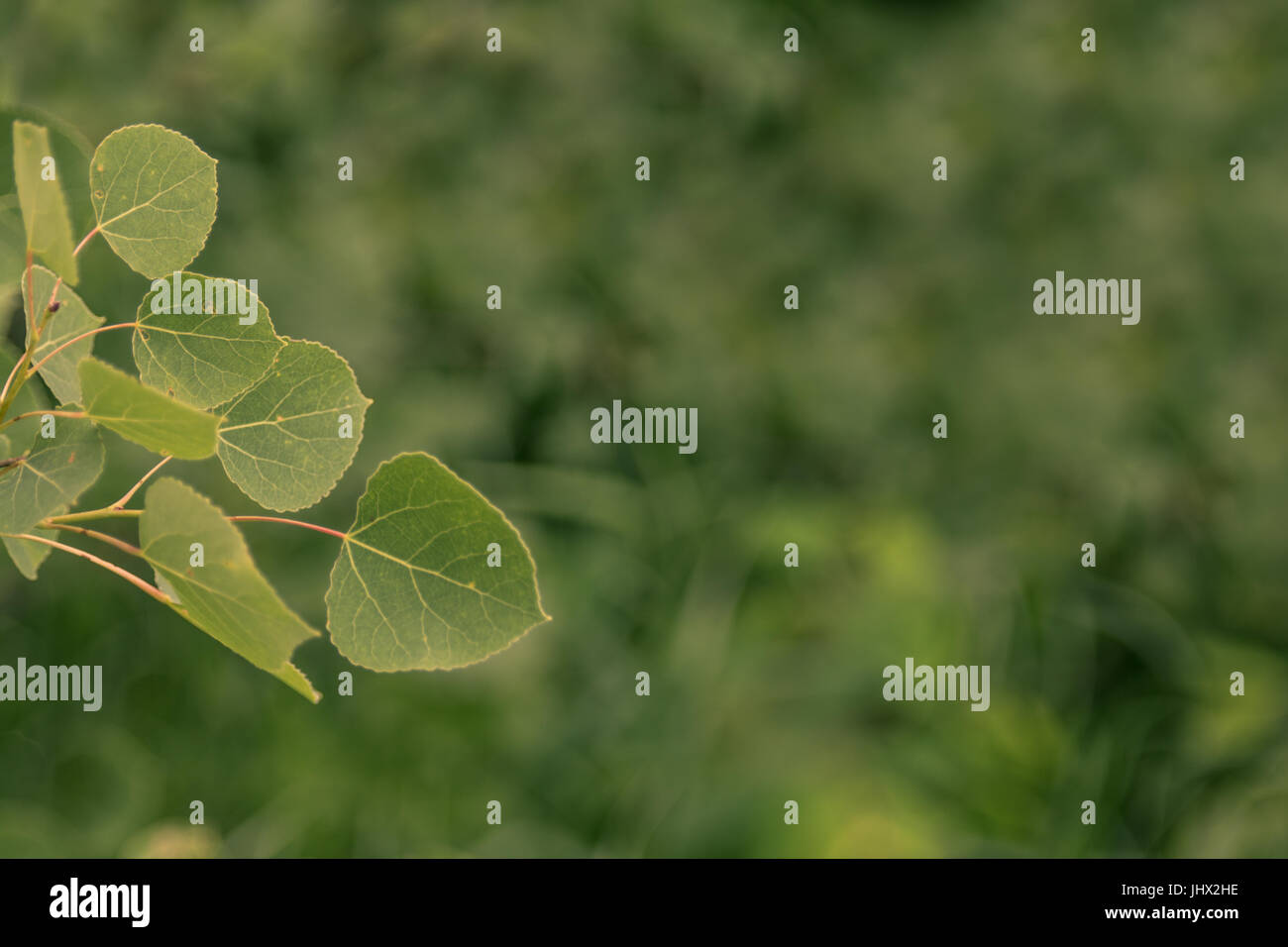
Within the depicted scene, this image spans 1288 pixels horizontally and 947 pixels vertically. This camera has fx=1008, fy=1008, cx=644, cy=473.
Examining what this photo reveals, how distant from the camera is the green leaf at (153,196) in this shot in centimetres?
16

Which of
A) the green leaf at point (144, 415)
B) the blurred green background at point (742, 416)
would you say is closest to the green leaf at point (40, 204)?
the green leaf at point (144, 415)

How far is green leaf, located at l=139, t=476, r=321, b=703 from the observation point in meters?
0.14

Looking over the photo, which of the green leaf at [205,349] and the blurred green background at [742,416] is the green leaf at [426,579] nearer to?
the green leaf at [205,349]

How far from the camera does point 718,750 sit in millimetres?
959

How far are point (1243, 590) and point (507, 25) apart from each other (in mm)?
1057

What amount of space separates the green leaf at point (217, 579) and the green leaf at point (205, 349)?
28 mm

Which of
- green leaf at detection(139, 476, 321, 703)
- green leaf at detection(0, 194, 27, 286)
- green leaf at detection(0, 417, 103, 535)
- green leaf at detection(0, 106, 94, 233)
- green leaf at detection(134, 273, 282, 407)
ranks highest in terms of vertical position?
green leaf at detection(0, 106, 94, 233)

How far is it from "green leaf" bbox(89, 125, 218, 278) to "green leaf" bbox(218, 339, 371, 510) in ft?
0.08

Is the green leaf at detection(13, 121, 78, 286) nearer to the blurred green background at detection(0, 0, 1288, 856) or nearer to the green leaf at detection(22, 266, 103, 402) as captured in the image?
the green leaf at detection(22, 266, 103, 402)

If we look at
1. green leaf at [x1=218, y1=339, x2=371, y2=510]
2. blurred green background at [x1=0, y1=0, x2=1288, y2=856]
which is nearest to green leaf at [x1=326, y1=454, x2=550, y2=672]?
green leaf at [x1=218, y1=339, x2=371, y2=510]

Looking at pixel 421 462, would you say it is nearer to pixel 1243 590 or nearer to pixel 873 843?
pixel 873 843

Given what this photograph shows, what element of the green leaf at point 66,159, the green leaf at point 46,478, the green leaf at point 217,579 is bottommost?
the green leaf at point 217,579

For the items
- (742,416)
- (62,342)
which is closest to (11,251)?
(62,342)

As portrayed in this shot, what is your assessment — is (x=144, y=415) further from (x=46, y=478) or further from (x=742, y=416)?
(x=742, y=416)
